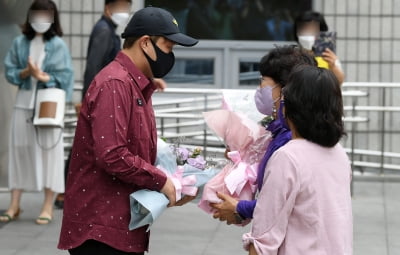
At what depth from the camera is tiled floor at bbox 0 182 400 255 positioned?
26.6ft

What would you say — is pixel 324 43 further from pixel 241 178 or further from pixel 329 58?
pixel 241 178

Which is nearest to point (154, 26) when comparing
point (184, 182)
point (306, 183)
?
point (184, 182)

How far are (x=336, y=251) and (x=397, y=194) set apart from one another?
21.4ft

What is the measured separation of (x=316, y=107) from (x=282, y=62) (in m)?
0.76

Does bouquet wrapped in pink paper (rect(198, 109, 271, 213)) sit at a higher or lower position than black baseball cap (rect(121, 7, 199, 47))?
lower

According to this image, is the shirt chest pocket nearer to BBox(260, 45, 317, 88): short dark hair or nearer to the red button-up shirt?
the red button-up shirt

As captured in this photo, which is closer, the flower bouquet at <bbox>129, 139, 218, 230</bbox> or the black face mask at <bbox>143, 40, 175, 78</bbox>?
the flower bouquet at <bbox>129, 139, 218, 230</bbox>

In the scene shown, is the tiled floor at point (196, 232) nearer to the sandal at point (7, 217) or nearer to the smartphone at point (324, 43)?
the sandal at point (7, 217)

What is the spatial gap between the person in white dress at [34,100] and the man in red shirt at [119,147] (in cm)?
422

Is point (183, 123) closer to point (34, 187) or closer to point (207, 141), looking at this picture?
point (207, 141)

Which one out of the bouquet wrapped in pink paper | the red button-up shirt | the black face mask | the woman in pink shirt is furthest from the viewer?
the bouquet wrapped in pink paper

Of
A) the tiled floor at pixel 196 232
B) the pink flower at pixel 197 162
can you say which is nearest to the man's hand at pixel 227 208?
the pink flower at pixel 197 162

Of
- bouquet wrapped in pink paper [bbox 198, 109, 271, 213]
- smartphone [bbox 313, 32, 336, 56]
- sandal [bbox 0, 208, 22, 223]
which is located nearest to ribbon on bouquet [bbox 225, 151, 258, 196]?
bouquet wrapped in pink paper [bbox 198, 109, 271, 213]

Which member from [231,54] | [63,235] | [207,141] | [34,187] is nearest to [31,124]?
[34,187]
